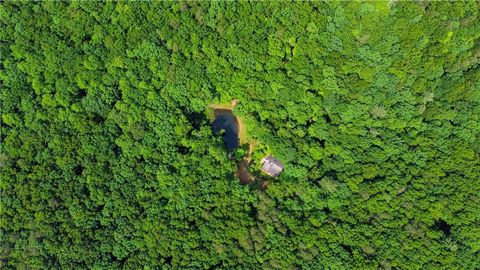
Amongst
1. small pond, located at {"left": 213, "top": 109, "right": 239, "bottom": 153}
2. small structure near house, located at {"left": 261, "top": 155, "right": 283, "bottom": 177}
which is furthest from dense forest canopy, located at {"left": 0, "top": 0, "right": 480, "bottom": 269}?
small pond, located at {"left": 213, "top": 109, "right": 239, "bottom": 153}

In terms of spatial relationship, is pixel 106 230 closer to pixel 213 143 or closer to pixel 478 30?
pixel 213 143

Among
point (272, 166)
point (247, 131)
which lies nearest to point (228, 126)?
point (247, 131)

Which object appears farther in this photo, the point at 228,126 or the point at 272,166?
the point at 228,126

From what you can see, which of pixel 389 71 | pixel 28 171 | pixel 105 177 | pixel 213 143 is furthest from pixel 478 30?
pixel 28 171

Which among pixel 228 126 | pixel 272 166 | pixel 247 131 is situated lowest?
pixel 272 166

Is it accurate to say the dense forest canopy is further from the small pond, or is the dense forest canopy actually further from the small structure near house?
the small pond

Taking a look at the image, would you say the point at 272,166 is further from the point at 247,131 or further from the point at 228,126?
the point at 228,126

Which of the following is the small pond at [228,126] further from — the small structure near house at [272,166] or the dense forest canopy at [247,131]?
the small structure near house at [272,166]
